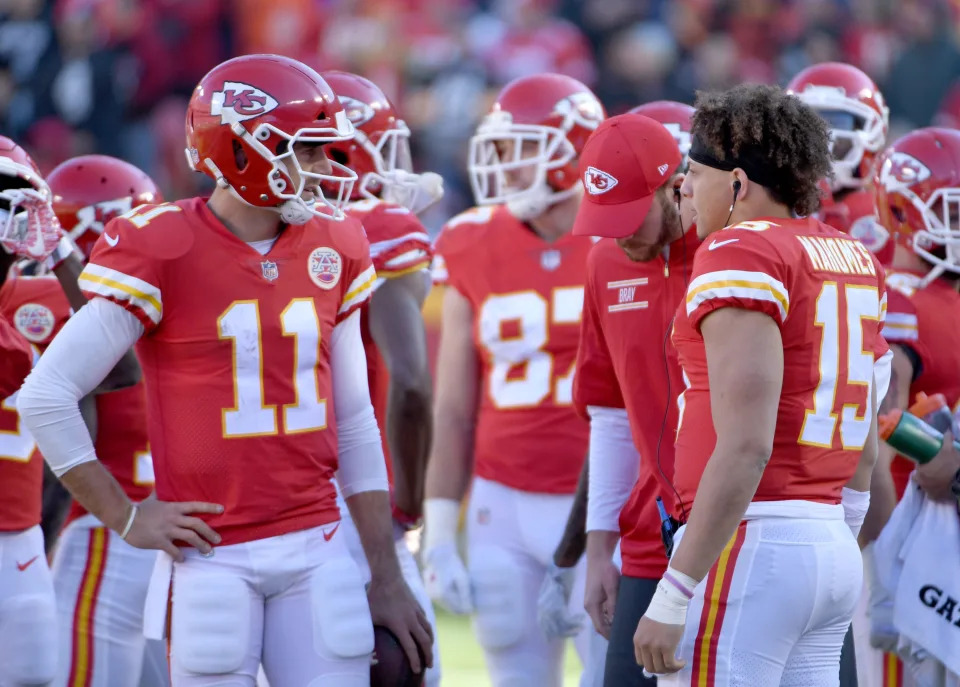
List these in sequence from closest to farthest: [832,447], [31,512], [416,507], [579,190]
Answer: [832,447] < [31,512] < [416,507] < [579,190]

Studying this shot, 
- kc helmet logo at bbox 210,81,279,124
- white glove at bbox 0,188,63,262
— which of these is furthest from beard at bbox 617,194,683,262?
white glove at bbox 0,188,63,262

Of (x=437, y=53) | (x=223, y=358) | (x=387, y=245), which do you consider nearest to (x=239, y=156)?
(x=223, y=358)

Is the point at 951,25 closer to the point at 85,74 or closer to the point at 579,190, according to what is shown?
the point at 85,74

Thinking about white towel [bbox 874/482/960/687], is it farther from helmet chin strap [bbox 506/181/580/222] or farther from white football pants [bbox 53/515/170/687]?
white football pants [bbox 53/515/170/687]

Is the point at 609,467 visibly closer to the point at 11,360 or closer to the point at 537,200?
the point at 537,200

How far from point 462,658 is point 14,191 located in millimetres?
3693

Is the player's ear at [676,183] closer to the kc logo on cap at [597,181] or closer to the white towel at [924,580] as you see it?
the kc logo on cap at [597,181]

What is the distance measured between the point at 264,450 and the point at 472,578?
1.54 m

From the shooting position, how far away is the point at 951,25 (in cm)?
1027

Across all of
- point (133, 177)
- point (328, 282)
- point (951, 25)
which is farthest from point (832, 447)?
point (951, 25)

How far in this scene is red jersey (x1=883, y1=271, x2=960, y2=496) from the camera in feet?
11.8

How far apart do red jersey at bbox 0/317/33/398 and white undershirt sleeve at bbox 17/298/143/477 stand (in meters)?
0.57

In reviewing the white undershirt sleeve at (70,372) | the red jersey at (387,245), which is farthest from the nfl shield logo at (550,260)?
the white undershirt sleeve at (70,372)

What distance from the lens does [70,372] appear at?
8.89ft
